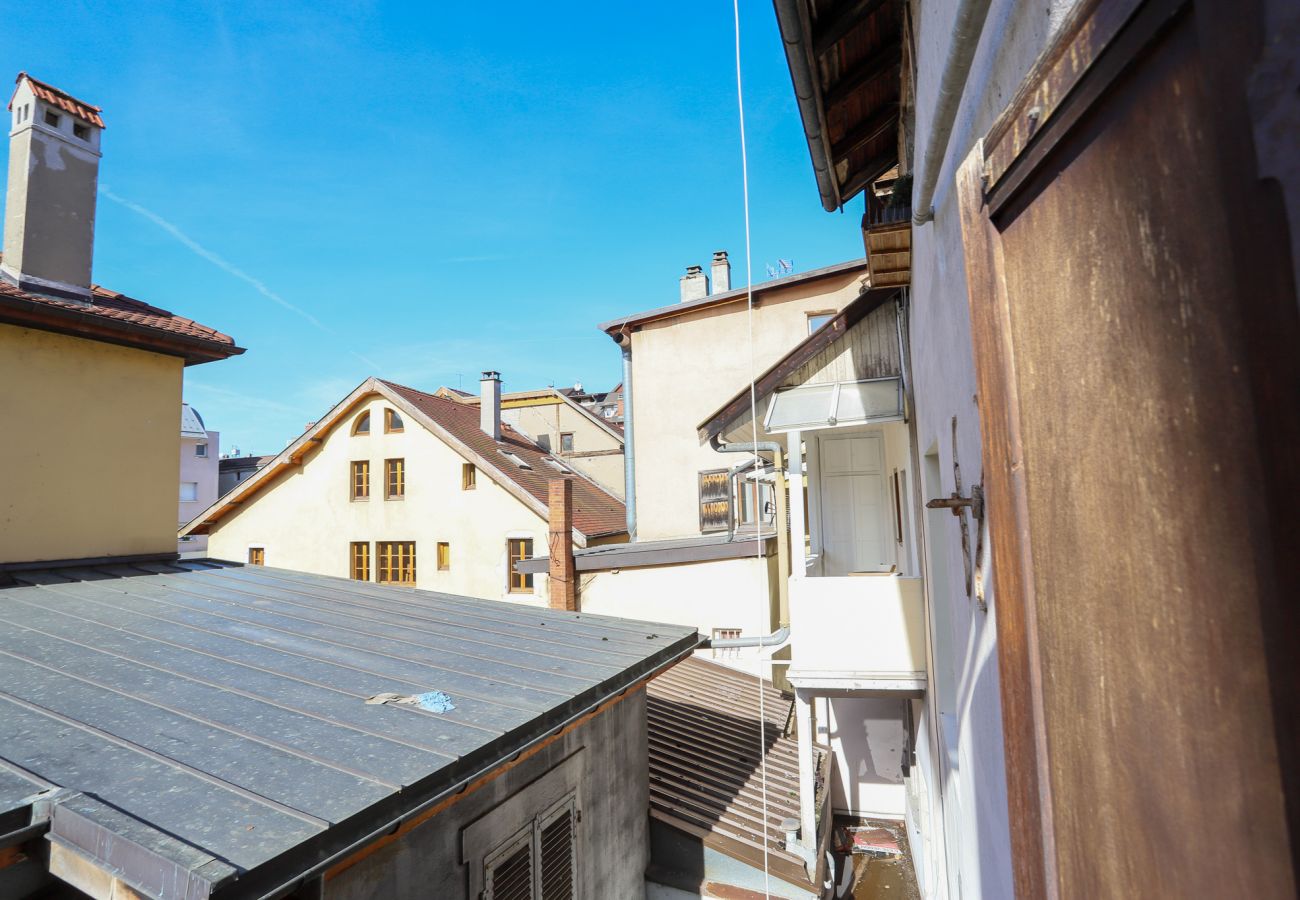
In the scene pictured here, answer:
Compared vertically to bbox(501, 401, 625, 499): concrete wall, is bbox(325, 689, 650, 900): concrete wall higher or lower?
lower

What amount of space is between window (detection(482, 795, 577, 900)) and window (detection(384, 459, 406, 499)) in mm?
14079

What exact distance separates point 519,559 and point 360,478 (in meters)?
5.54

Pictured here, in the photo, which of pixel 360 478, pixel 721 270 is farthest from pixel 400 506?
pixel 721 270

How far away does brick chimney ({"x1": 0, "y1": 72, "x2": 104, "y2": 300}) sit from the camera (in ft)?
21.4

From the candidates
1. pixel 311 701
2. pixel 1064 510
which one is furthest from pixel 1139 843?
pixel 311 701

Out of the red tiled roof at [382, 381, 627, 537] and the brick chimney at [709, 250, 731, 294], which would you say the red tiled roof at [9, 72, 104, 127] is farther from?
the brick chimney at [709, 250, 731, 294]

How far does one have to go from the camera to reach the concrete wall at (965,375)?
67.7 inches

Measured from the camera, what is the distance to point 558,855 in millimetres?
4816

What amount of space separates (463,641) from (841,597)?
3552mm

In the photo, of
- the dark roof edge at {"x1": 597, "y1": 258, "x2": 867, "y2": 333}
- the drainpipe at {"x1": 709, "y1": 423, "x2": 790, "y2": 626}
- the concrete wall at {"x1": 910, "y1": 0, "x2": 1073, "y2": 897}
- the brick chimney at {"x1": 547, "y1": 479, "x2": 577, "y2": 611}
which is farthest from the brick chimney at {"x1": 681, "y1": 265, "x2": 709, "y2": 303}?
the concrete wall at {"x1": 910, "y1": 0, "x2": 1073, "y2": 897}

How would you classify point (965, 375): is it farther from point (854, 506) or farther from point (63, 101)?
point (63, 101)

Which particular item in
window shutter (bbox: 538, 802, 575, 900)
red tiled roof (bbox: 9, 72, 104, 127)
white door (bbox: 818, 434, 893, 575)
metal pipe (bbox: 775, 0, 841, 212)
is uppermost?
red tiled roof (bbox: 9, 72, 104, 127)

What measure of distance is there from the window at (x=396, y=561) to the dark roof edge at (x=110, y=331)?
10470mm

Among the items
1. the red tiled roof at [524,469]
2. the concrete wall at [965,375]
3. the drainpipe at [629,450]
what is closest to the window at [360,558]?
the red tiled roof at [524,469]
